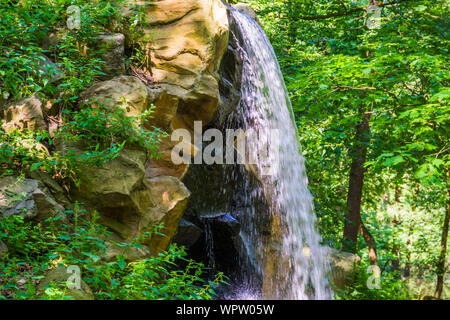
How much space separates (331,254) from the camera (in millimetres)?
8602

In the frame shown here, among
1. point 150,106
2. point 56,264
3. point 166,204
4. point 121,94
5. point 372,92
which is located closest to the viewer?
point 56,264

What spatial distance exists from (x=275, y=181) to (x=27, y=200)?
4.61m

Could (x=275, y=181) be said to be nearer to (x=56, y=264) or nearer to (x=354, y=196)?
(x=354, y=196)

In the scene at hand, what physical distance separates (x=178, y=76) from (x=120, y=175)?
75.1 inches

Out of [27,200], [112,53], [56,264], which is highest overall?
[112,53]

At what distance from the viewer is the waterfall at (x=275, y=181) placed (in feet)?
23.7

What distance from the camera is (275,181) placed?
724 cm

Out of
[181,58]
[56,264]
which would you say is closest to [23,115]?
[56,264]

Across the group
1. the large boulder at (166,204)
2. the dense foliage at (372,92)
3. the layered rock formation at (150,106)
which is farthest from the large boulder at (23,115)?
the dense foliage at (372,92)

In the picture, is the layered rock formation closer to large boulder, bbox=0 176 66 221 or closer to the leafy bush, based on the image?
large boulder, bbox=0 176 66 221

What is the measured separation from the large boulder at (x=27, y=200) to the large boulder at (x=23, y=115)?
2.12 feet

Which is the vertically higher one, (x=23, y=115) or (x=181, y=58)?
(x=181, y=58)

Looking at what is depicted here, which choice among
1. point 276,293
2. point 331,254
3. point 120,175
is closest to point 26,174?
point 120,175

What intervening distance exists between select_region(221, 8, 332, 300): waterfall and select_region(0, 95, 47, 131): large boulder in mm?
3858
